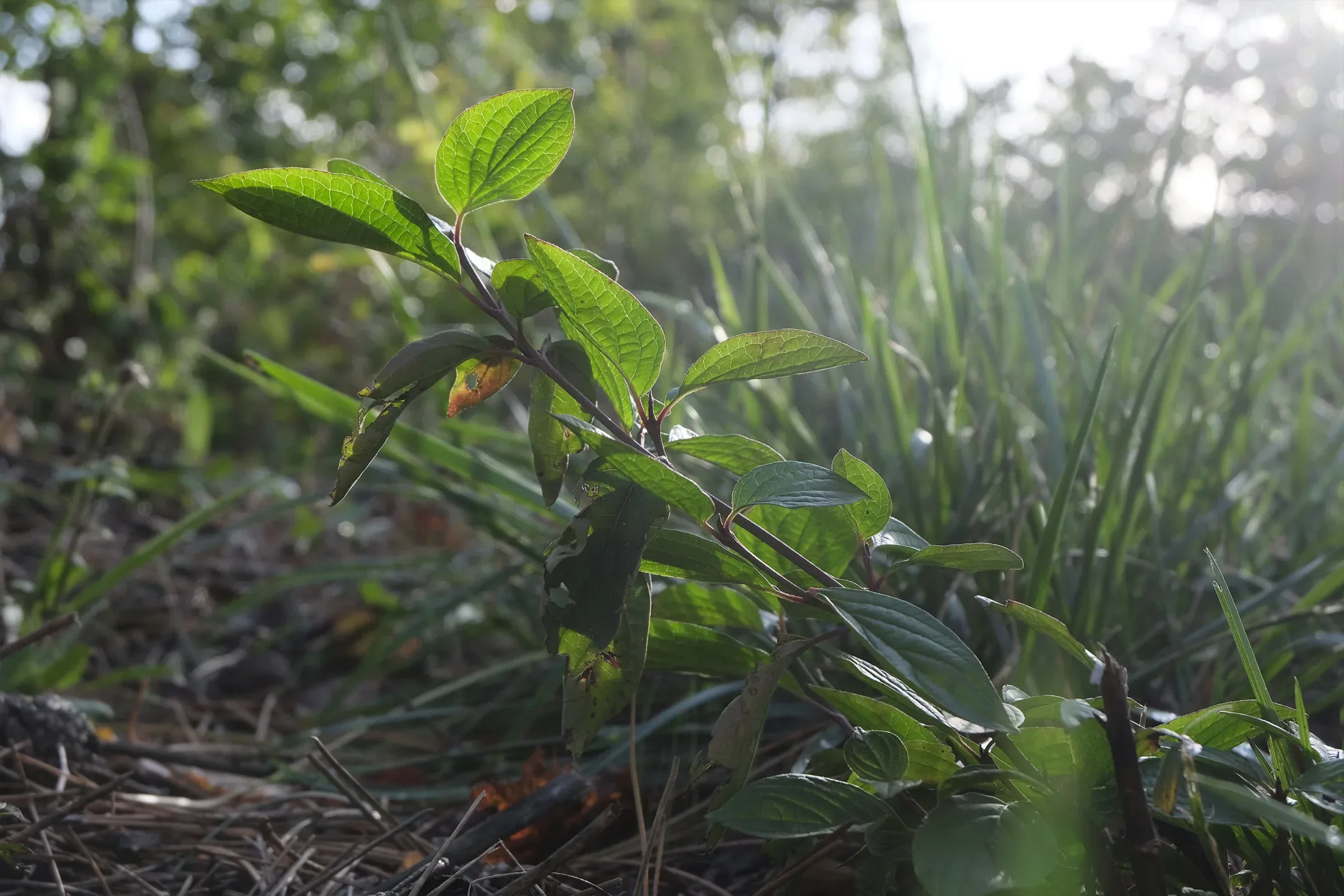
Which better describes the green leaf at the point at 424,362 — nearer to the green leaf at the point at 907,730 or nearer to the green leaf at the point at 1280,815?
the green leaf at the point at 907,730

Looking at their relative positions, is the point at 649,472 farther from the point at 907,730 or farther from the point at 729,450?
the point at 907,730

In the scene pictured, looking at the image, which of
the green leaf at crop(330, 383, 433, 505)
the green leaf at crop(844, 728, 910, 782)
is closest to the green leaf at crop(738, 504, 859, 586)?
the green leaf at crop(844, 728, 910, 782)

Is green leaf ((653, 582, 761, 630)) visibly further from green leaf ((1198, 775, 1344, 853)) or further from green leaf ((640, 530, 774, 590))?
green leaf ((1198, 775, 1344, 853))

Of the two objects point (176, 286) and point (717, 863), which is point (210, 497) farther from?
point (717, 863)

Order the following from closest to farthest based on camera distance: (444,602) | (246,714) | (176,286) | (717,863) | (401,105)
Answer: (717,863) → (444,602) → (246,714) → (176,286) → (401,105)

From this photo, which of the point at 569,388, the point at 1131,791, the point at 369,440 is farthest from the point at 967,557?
the point at 369,440

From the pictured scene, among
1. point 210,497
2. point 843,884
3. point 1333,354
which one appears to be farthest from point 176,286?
point 1333,354
